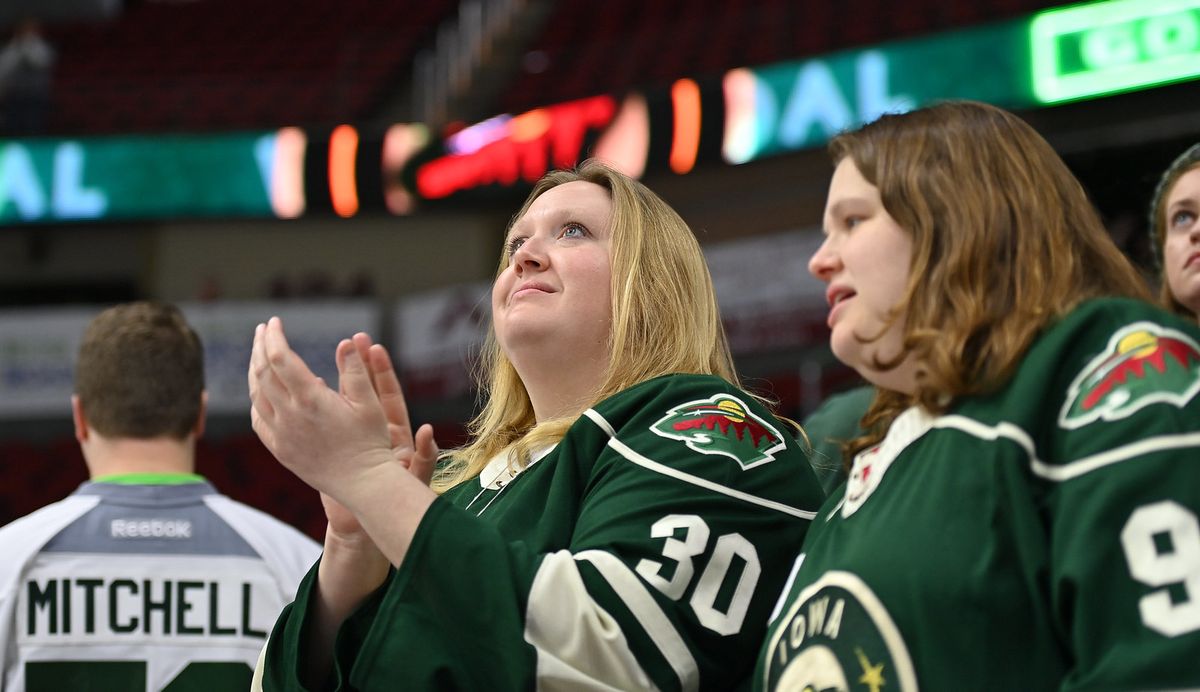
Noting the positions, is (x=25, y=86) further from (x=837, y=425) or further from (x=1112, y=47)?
(x=837, y=425)

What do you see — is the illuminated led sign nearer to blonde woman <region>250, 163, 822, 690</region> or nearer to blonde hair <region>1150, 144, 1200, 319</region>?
blonde hair <region>1150, 144, 1200, 319</region>

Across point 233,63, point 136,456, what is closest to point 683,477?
point 136,456

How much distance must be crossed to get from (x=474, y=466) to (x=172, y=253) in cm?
1011

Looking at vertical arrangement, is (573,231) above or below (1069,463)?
above

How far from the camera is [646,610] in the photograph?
57.9 inches

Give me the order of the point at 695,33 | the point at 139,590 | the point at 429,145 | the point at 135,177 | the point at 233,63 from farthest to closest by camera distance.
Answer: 1. the point at 233,63
2. the point at 135,177
3. the point at 429,145
4. the point at 695,33
5. the point at 139,590

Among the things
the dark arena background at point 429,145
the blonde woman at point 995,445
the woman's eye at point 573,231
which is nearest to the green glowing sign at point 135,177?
the dark arena background at point 429,145

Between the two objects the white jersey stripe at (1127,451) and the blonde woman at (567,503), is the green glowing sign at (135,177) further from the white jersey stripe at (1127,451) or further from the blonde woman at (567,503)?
the white jersey stripe at (1127,451)

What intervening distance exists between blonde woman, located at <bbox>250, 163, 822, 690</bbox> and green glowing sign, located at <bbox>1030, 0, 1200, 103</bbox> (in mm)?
5210

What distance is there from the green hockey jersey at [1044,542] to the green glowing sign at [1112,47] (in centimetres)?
582

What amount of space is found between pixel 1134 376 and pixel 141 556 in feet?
6.23

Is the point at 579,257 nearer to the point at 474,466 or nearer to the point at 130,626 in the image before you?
the point at 474,466

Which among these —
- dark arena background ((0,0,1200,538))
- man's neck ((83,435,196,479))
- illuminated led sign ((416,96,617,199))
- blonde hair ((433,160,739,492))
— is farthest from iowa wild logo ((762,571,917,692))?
illuminated led sign ((416,96,617,199))

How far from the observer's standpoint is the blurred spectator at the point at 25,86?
421 inches
